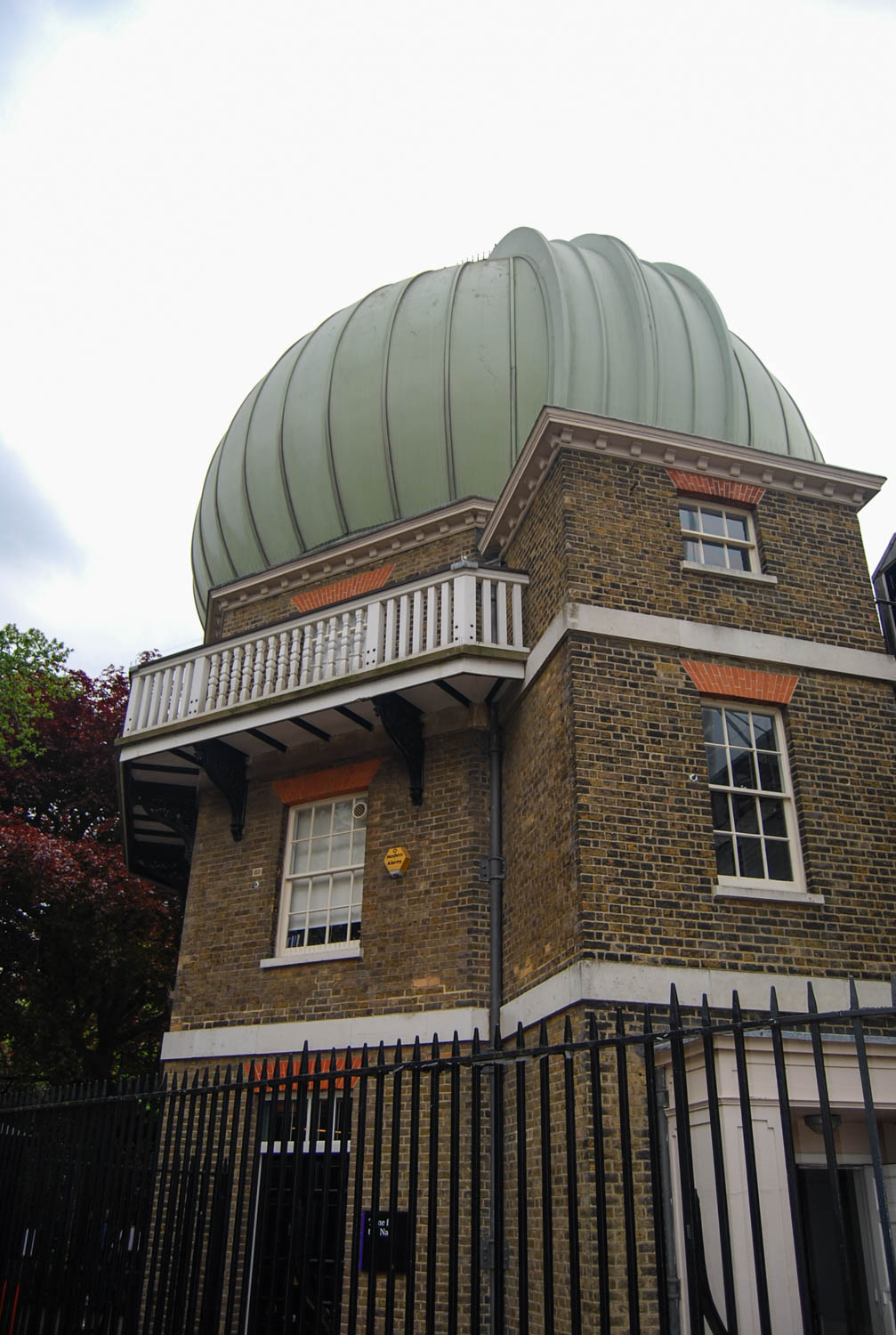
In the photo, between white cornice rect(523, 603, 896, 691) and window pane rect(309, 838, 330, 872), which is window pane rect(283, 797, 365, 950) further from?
white cornice rect(523, 603, 896, 691)

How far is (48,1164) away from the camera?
6.95m

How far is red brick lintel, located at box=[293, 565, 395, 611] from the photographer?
14.7 metres

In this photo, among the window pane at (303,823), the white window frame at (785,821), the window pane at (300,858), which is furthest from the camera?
the window pane at (303,823)

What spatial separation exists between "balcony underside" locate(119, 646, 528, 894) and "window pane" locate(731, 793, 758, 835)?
8.98 feet

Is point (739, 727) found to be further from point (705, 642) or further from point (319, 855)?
point (319, 855)

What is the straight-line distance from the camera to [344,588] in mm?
14969

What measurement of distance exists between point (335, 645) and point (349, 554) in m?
2.75

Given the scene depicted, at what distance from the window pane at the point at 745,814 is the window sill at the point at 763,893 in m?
0.54

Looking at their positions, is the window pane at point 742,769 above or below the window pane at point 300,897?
above

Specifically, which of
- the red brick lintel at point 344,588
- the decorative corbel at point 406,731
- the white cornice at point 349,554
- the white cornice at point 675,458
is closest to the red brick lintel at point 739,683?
the white cornice at point 675,458

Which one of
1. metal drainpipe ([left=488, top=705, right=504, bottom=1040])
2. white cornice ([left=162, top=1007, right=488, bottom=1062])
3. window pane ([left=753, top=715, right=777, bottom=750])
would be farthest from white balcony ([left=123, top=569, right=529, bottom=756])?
white cornice ([left=162, top=1007, right=488, bottom=1062])

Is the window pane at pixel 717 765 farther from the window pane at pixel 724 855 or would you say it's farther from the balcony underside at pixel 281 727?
the balcony underside at pixel 281 727

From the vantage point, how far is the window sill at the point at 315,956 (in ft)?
38.9

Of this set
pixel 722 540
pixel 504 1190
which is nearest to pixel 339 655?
pixel 722 540
